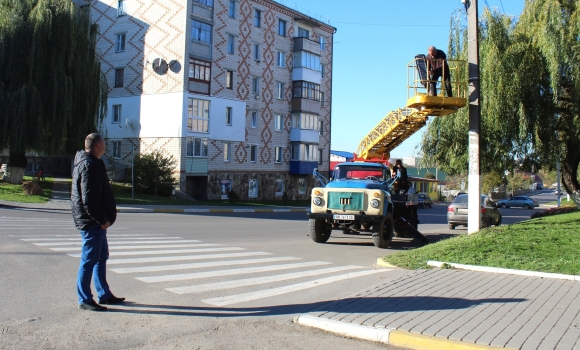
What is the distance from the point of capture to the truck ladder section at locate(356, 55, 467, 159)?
15016mm

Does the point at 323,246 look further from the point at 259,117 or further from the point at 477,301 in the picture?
the point at 259,117

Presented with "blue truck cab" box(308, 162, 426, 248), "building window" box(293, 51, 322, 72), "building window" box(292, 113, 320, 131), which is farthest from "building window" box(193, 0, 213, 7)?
"blue truck cab" box(308, 162, 426, 248)

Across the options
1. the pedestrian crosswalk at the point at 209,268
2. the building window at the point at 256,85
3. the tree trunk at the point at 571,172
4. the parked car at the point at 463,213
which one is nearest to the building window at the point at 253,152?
the building window at the point at 256,85

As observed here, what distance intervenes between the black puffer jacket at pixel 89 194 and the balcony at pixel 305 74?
4384 cm

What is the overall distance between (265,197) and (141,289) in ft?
131

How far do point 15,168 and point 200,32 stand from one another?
656 inches

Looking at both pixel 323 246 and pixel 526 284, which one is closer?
pixel 526 284

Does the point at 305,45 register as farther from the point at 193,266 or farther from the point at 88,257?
the point at 88,257

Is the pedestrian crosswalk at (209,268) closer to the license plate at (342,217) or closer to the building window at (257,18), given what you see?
the license plate at (342,217)

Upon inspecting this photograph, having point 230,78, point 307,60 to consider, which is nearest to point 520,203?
point 307,60

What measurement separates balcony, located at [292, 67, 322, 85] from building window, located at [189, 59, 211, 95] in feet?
34.3

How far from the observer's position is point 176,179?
38938 millimetres

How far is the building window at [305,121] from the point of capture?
5000 cm

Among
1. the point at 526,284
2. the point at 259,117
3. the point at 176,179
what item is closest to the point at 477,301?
the point at 526,284
